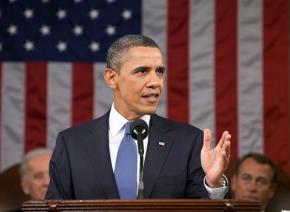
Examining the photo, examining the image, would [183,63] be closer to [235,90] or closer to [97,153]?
[235,90]

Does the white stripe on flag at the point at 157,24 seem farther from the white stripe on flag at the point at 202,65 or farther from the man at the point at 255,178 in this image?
the man at the point at 255,178

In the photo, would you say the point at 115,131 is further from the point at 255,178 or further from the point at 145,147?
the point at 255,178

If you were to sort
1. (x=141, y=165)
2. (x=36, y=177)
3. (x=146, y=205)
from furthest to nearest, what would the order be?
(x=36, y=177) → (x=141, y=165) → (x=146, y=205)

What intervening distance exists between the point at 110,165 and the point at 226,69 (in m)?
2.89

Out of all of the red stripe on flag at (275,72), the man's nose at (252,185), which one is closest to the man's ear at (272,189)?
the man's nose at (252,185)

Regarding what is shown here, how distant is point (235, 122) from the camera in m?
6.19

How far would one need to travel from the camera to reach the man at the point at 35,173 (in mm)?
5527

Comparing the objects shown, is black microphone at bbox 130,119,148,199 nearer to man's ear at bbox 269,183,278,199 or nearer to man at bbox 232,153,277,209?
man at bbox 232,153,277,209

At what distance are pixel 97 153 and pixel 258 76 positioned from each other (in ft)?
9.54

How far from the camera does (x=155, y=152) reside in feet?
11.4

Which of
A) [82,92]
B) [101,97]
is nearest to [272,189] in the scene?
[101,97]

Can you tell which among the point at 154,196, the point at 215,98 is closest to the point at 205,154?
the point at 154,196

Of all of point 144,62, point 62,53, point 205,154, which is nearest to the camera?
point 205,154

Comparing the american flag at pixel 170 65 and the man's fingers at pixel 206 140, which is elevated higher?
the american flag at pixel 170 65
